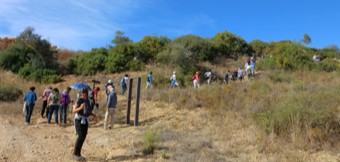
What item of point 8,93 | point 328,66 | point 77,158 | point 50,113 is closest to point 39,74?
point 8,93

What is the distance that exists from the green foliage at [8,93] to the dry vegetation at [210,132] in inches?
200

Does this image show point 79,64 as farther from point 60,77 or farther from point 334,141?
point 334,141

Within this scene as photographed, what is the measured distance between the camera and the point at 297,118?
10195mm

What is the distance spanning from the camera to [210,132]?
38.0 feet

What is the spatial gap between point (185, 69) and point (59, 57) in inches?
603

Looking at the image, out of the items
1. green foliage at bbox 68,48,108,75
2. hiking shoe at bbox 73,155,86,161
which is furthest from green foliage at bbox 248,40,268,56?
hiking shoe at bbox 73,155,86,161

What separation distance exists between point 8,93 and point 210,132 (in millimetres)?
14214

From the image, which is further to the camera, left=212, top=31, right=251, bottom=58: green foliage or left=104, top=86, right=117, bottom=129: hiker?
left=212, top=31, right=251, bottom=58: green foliage

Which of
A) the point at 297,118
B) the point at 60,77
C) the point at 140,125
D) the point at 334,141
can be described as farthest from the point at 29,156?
the point at 60,77

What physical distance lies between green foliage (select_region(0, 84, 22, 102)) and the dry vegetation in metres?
5.09

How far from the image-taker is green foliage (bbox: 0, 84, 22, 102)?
2052 cm

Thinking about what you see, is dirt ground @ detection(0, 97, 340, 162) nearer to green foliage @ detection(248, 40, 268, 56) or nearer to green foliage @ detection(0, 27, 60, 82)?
green foliage @ detection(0, 27, 60, 82)

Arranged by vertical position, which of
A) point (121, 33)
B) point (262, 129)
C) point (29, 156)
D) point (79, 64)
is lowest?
point (29, 156)

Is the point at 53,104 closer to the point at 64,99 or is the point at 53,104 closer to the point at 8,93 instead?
the point at 64,99
